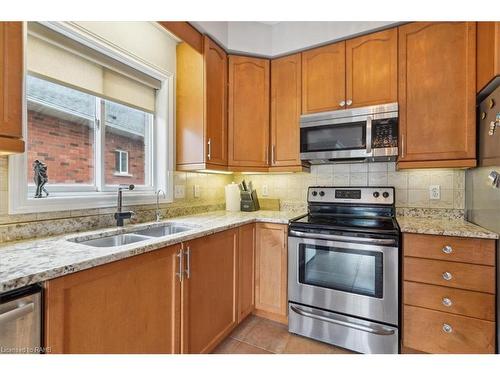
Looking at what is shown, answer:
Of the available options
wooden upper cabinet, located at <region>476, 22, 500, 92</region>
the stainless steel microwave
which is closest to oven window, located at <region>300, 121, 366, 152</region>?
the stainless steel microwave

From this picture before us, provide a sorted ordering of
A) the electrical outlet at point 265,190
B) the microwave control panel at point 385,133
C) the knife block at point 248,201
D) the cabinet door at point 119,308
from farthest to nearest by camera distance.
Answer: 1. the electrical outlet at point 265,190
2. the knife block at point 248,201
3. the microwave control panel at point 385,133
4. the cabinet door at point 119,308

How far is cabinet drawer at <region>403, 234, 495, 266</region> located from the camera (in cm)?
140

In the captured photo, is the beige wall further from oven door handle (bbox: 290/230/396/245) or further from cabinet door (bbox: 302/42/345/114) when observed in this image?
cabinet door (bbox: 302/42/345/114)

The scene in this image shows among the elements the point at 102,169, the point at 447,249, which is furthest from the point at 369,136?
the point at 102,169

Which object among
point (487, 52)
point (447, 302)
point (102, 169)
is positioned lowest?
point (447, 302)

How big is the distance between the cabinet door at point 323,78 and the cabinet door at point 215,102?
72 centimetres

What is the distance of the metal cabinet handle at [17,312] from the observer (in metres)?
0.70

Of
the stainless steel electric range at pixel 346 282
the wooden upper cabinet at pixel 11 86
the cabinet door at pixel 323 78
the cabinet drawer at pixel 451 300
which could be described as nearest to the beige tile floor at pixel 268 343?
the stainless steel electric range at pixel 346 282

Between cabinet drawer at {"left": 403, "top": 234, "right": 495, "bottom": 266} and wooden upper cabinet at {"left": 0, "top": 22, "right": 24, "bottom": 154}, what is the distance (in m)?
2.06

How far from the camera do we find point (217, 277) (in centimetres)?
161

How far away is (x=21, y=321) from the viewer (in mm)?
730

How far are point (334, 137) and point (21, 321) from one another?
206 centimetres

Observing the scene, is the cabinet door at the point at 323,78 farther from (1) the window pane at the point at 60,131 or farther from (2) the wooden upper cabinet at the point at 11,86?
(2) the wooden upper cabinet at the point at 11,86

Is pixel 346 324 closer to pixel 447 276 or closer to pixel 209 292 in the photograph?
pixel 447 276
